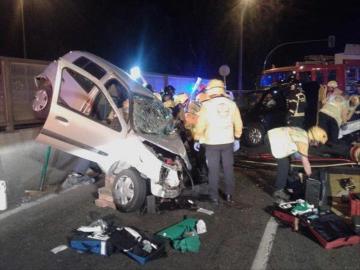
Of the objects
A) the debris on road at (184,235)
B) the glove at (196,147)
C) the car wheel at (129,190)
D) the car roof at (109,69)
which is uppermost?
the car roof at (109,69)

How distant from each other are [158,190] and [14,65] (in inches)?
183

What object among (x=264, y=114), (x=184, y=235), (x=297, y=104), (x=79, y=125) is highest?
(x=297, y=104)

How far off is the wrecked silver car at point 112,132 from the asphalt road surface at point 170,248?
484mm

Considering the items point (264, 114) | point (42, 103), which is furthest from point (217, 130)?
point (264, 114)

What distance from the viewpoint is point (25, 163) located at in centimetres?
839

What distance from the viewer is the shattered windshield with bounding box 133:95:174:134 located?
21.3ft

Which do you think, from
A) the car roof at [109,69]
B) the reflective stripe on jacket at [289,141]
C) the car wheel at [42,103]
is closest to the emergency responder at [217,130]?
→ the reflective stripe on jacket at [289,141]

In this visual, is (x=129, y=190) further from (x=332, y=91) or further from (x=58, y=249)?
(x=332, y=91)

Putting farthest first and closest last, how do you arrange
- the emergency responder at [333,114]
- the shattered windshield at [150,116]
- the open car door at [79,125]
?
the emergency responder at [333,114], the shattered windshield at [150,116], the open car door at [79,125]

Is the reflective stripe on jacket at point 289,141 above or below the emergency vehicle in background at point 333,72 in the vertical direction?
below

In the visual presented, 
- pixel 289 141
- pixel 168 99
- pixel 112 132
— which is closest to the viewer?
pixel 112 132

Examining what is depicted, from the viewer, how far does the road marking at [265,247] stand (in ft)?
14.9

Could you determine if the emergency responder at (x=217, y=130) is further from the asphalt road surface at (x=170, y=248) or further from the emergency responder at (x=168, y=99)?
the emergency responder at (x=168, y=99)

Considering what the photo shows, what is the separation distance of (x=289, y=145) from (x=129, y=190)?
2534 millimetres
